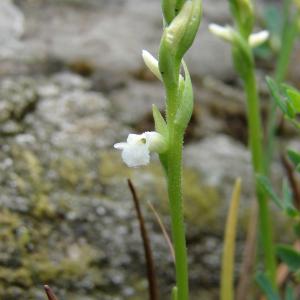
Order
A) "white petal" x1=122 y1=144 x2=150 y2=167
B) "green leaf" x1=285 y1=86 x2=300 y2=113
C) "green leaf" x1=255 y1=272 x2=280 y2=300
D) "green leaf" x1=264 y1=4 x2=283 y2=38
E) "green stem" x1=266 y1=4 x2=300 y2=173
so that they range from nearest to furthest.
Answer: "white petal" x1=122 y1=144 x2=150 y2=167 → "green leaf" x1=285 y1=86 x2=300 y2=113 → "green leaf" x1=255 y1=272 x2=280 y2=300 → "green stem" x1=266 y1=4 x2=300 y2=173 → "green leaf" x1=264 y1=4 x2=283 y2=38

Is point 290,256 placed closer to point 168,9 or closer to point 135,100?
point 168,9

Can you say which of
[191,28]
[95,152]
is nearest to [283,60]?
[95,152]

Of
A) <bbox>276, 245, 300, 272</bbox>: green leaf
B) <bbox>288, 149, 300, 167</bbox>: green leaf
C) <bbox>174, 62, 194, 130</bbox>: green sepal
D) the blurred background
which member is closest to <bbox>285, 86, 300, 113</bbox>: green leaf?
<bbox>288, 149, 300, 167</bbox>: green leaf

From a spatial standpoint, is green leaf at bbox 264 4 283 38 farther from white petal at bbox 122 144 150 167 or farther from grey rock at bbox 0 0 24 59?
white petal at bbox 122 144 150 167

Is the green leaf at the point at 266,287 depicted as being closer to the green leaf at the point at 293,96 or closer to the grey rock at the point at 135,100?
the green leaf at the point at 293,96

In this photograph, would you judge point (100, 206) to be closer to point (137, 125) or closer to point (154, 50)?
point (137, 125)
